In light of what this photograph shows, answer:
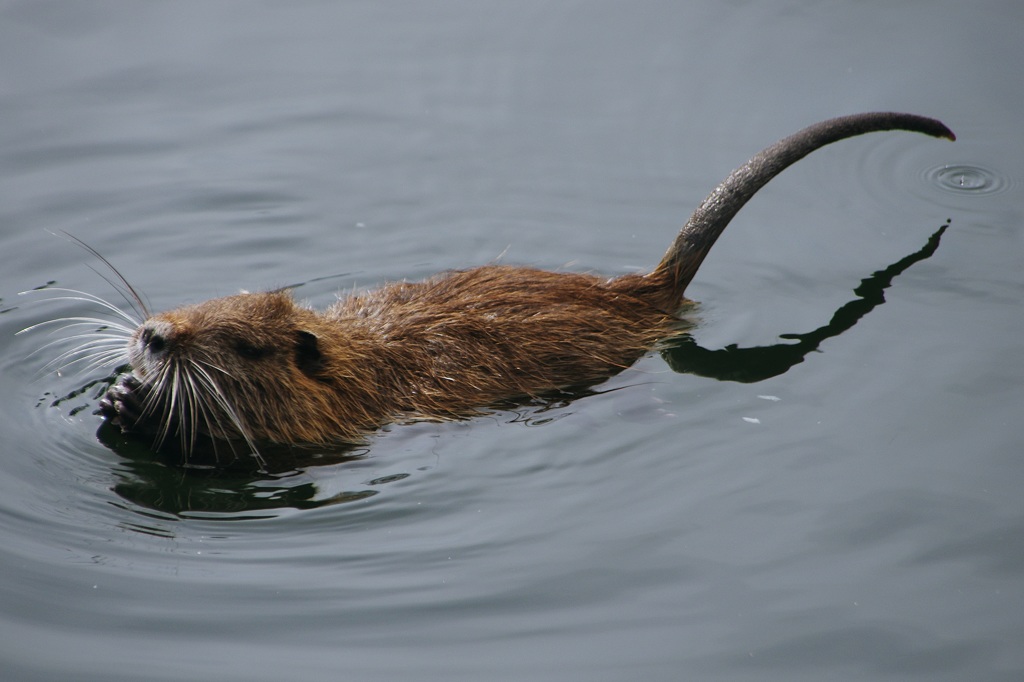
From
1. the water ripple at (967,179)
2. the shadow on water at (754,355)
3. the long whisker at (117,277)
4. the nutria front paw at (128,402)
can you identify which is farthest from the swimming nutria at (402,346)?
the water ripple at (967,179)

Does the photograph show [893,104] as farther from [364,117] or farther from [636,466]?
[636,466]

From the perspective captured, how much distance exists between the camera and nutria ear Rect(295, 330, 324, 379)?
16.4 ft

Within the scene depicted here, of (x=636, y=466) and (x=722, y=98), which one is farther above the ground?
(x=722, y=98)

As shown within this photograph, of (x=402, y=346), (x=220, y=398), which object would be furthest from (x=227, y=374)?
(x=402, y=346)

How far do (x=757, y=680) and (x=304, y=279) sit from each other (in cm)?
351

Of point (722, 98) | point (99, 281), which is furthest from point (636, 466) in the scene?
point (722, 98)

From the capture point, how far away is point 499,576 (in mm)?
4371

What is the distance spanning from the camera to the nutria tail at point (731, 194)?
221 inches

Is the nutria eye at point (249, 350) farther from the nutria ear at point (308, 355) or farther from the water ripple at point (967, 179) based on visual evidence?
the water ripple at point (967, 179)

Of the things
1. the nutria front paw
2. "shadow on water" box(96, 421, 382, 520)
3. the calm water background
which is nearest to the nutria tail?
the calm water background

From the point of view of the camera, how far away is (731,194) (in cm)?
560

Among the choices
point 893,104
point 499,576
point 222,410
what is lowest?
point 499,576

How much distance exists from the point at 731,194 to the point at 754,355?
78 centimetres

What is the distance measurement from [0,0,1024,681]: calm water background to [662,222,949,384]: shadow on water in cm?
7
